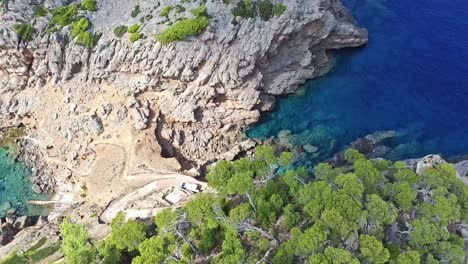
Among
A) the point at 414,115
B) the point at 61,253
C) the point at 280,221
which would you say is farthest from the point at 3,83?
the point at 414,115

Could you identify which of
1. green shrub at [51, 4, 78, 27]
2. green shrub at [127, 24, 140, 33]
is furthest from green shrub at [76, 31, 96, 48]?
green shrub at [127, 24, 140, 33]

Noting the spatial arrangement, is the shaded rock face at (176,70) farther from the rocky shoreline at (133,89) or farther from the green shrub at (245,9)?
the green shrub at (245,9)

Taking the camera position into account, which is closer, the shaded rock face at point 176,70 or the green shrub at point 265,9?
the shaded rock face at point 176,70

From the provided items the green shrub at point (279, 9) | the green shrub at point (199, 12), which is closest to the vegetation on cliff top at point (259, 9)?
the green shrub at point (279, 9)

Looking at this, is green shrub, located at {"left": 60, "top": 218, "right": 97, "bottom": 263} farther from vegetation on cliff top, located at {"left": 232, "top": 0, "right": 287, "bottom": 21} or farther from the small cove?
vegetation on cliff top, located at {"left": 232, "top": 0, "right": 287, "bottom": 21}

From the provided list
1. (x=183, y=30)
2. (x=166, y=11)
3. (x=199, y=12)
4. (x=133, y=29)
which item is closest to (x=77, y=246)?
(x=183, y=30)

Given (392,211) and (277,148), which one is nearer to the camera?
(392,211)

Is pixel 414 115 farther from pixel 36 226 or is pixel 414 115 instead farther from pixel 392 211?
pixel 36 226
